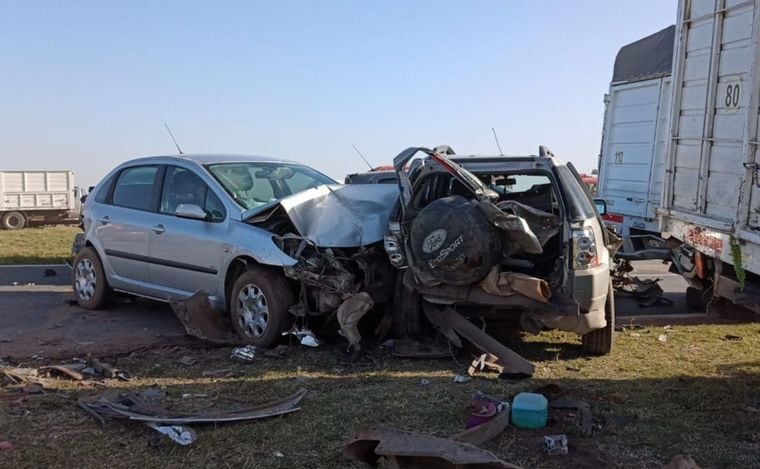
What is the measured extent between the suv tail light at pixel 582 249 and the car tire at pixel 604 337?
2.05 ft

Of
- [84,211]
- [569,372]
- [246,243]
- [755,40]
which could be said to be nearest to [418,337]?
[569,372]

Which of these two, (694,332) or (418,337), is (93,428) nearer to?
(418,337)

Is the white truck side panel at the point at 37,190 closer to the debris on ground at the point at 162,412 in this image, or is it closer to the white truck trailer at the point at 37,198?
the white truck trailer at the point at 37,198


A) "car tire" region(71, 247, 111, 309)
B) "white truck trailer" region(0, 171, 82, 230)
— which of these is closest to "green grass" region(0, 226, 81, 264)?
"white truck trailer" region(0, 171, 82, 230)

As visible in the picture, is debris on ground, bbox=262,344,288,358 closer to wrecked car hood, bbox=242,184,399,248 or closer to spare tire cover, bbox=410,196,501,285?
wrecked car hood, bbox=242,184,399,248

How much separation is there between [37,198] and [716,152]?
23.8 m

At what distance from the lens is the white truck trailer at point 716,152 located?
5016 mm

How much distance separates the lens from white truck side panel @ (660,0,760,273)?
5.02 metres

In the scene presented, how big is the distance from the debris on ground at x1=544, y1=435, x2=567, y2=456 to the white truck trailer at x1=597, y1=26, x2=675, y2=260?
6.14 m

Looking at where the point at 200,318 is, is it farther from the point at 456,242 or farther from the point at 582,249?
the point at 582,249

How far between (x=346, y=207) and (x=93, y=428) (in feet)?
10.7

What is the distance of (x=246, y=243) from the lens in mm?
6855

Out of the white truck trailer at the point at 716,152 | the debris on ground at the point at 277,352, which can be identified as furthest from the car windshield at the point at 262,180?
the white truck trailer at the point at 716,152

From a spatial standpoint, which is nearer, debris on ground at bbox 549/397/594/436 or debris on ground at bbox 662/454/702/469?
debris on ground at bbox 662/454/702/469
